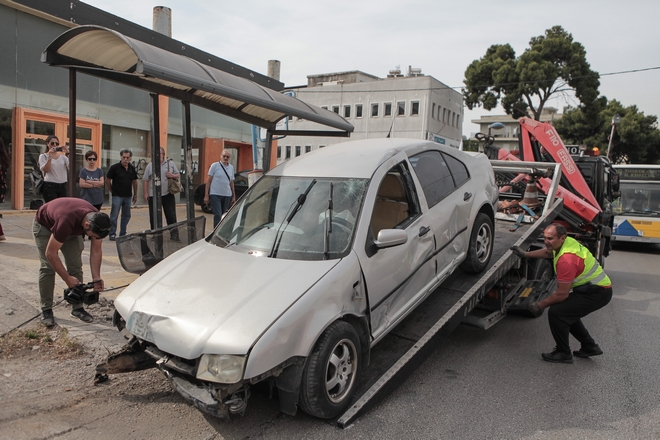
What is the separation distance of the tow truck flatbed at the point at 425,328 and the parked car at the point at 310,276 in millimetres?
148

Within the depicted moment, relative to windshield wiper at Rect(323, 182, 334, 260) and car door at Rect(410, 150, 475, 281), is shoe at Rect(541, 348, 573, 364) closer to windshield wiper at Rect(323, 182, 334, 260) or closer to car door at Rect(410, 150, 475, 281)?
car door at Rect(410, 150, 475, 281)

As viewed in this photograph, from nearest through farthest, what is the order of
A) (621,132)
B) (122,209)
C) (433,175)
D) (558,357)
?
(558,357)
(433,175)
(122,209)
(621,132)

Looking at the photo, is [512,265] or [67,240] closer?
[67,240]

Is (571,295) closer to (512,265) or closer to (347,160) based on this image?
(512,265)

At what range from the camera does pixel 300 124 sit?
41.7 metres

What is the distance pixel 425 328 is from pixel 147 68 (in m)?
3.47

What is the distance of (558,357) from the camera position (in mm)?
4910

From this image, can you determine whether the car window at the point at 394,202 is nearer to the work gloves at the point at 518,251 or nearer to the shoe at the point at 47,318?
the work gloves at the point at 518,251

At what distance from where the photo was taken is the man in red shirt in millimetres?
4562

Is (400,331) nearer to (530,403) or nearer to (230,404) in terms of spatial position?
(530,403)

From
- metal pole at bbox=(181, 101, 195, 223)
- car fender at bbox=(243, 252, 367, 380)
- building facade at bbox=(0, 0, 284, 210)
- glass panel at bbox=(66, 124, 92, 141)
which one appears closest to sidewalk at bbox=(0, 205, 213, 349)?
metal pole at bbox=(181, 101, 195, 223)

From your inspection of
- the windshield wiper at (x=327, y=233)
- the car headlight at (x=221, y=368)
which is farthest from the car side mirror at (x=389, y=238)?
the car headlight at (x=221, y=368)

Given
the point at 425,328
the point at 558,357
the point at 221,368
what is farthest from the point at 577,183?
the point at 221,368

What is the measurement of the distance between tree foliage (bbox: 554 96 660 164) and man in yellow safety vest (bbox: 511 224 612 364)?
34473 millimetres
